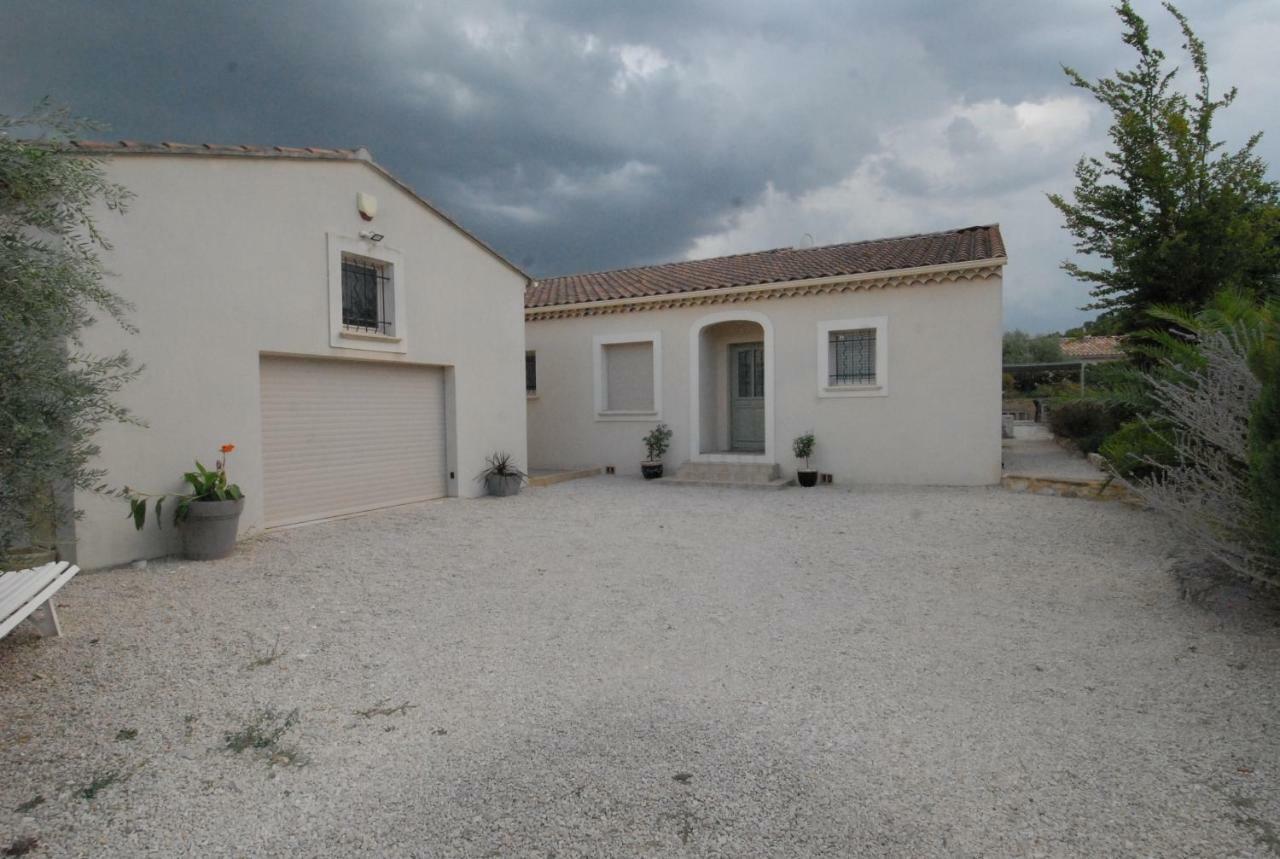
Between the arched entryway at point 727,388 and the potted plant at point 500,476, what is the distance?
3.66 metres

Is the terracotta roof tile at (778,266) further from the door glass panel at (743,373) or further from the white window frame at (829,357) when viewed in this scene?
the door glass panel at (743,373)

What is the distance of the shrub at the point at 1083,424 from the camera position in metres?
13.7

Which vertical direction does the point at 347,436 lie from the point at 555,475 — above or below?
above

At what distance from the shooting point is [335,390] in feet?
28.3

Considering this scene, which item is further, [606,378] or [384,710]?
[606,378]

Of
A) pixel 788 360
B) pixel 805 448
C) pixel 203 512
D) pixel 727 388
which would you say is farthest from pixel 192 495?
pixel 727 388

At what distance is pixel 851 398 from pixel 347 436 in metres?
8.05

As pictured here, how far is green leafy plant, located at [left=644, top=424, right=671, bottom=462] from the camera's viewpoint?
1331cm

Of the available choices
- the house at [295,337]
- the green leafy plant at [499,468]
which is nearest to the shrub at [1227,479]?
the house at [295,337]

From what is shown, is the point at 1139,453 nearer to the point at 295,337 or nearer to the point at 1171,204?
the point at 1171,204

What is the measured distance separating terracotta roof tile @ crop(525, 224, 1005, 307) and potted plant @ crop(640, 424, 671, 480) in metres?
2.70

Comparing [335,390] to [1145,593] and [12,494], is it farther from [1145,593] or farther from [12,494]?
[1145,593]

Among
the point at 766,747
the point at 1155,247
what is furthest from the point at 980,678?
the point at 1155,247

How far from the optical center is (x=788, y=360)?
12.5 metres
